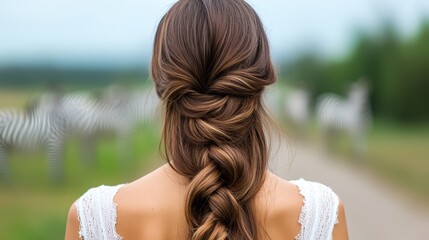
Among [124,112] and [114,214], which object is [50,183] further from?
[114,214]

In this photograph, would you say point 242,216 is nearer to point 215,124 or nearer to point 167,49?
point 215,124

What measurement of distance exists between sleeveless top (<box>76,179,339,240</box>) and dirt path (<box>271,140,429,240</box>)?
184 centimetres

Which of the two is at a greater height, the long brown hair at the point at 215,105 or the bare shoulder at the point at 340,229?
the long brown hair at the point at 215,105

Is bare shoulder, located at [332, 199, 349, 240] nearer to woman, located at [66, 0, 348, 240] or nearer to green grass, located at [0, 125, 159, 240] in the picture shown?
woman, located at [66, 0, 348, 240]

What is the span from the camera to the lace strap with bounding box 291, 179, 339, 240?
99 cm

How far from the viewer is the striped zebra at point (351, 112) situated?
2902mm

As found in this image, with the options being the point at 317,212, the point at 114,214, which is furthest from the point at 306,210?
the point at 114,214

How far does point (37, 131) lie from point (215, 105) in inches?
77.4

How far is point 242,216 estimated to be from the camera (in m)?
0.97

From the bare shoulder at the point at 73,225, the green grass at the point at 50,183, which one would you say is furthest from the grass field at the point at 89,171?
the bare shoulder at the point at 73,225

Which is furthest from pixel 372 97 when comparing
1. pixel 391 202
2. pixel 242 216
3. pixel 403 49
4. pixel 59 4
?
pixel 242 216

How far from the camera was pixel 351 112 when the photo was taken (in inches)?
115

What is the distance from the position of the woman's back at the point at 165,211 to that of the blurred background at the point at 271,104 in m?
1.73

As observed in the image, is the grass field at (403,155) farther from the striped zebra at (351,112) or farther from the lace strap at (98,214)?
the lace strap at (98,214)
